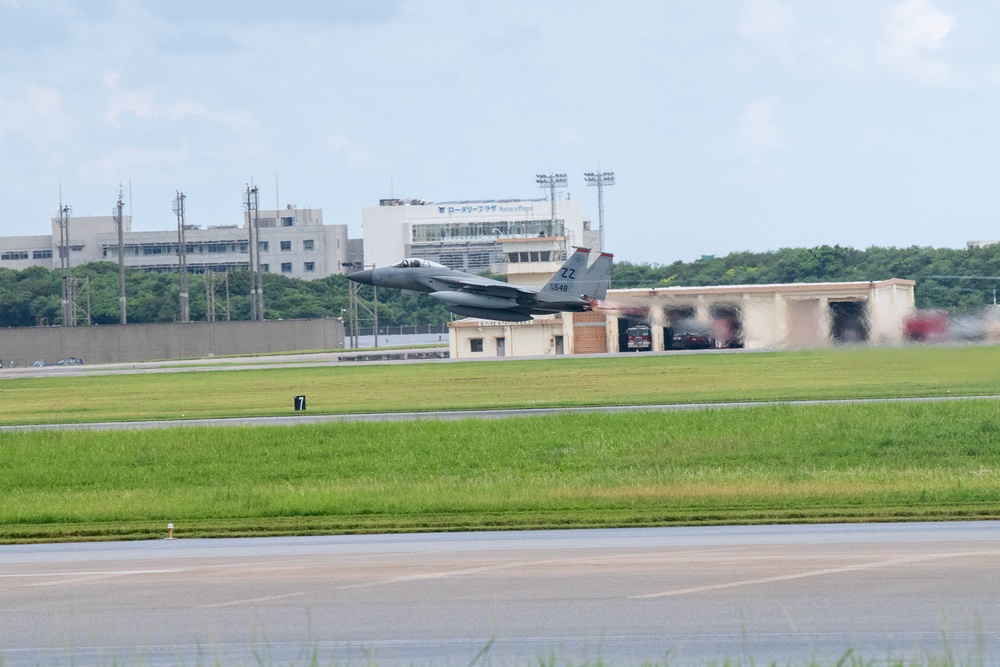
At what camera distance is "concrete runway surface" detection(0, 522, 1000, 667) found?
1137 centimetres

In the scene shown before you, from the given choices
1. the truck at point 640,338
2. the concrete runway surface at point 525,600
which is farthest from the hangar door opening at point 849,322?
the truck at point 640,338

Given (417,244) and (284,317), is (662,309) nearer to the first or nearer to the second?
(284,317)

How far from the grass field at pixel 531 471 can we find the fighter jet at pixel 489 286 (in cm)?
1419

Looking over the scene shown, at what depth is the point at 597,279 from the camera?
160ft

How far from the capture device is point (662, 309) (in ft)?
153

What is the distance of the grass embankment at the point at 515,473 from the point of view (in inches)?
843

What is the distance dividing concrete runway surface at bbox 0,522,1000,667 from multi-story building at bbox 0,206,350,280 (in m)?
161

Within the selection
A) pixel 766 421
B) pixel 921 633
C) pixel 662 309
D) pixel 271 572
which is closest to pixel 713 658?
pixel 921 633

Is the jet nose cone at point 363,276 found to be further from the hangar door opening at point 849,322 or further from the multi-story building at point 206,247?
the multi-story building at point 206,247

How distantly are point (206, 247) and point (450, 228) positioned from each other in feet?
131

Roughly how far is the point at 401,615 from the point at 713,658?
3.63 metres

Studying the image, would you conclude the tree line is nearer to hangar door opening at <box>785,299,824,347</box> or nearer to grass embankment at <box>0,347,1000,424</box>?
grass embankment at <box>0,347,1000,424</box>

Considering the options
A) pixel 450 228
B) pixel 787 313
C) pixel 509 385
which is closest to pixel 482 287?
pixel 509 385

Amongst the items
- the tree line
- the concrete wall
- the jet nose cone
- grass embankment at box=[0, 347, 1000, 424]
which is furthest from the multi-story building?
the jet nose cone
